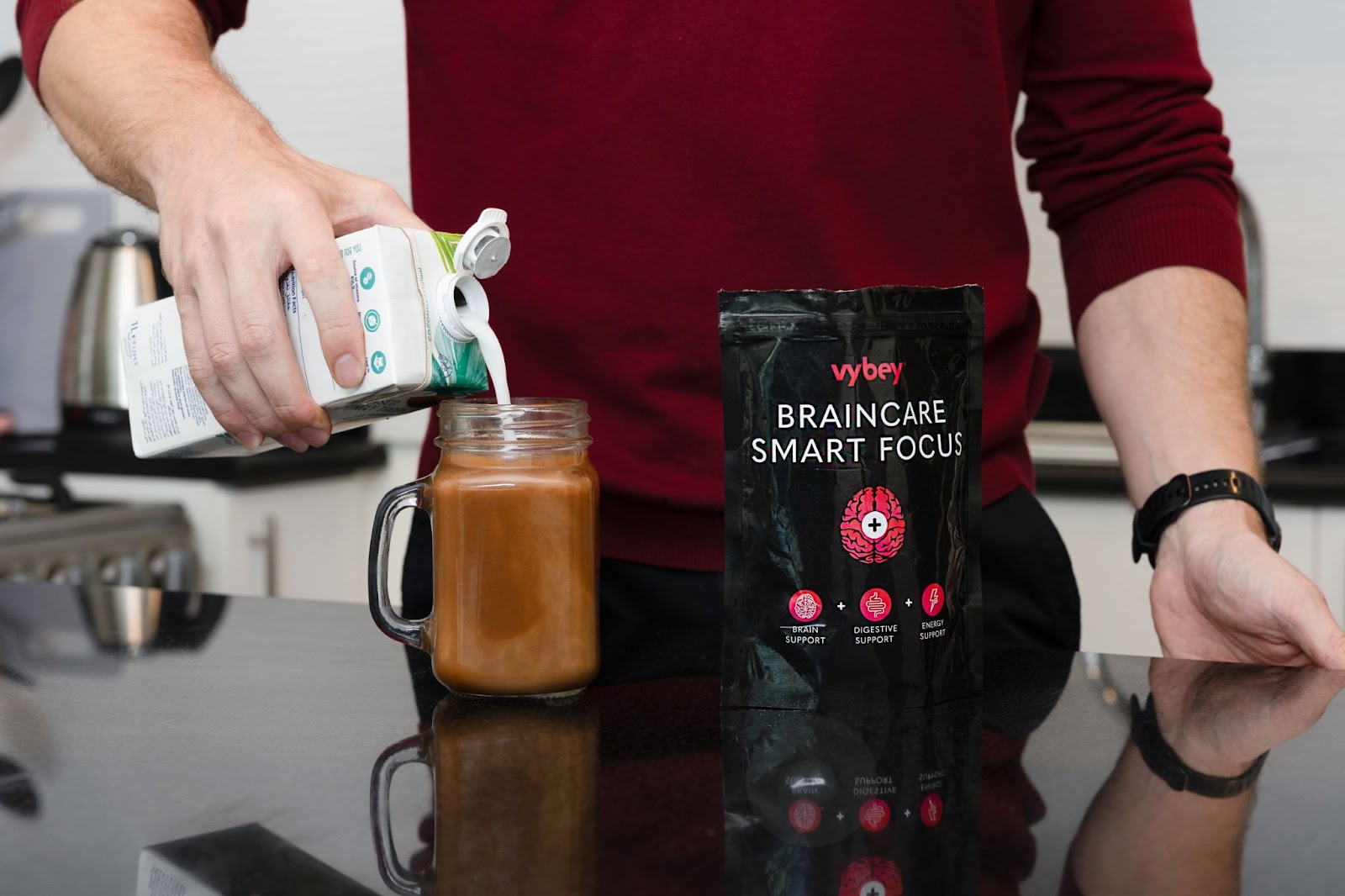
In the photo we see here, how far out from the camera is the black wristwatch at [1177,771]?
50 cm

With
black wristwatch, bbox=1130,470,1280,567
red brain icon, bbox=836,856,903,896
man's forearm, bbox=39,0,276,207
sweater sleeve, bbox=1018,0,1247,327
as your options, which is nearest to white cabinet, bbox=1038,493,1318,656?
sweater sleeve, bbox=1018,0,1247,327

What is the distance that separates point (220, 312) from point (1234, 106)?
1.92 m

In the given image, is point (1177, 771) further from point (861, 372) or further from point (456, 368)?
point (456, 368)

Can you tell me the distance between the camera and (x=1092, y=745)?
0.56 m

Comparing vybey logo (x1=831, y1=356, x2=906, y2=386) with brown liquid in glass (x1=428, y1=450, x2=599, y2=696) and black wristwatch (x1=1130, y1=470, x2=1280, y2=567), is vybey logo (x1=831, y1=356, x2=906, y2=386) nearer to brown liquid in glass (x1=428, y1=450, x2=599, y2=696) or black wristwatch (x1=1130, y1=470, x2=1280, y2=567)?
brown liquid in glass (x1=428, y1=450, x2=599, y2=696)

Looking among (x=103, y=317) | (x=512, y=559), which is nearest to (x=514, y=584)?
(x=512, y=559)

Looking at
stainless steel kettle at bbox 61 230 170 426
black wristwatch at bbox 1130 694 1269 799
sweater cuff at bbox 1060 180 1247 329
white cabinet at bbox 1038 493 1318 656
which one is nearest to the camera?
black wristwatch at bbox 1130 694 1269 799

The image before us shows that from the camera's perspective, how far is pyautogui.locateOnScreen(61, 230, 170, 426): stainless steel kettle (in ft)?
6.81

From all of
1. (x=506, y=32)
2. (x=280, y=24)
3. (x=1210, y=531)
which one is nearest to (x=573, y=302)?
(x=506, y=32)

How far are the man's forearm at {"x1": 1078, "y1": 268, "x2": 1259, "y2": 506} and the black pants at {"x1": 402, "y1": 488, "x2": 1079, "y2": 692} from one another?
83mm

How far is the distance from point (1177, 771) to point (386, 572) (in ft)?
1.30

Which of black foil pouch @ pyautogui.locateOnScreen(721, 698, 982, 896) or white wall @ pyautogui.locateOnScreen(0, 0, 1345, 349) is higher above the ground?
white wall @ pyautogui.locateOnScreen(0, 0, 1345, 349)

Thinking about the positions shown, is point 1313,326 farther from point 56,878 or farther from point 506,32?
point 56,878

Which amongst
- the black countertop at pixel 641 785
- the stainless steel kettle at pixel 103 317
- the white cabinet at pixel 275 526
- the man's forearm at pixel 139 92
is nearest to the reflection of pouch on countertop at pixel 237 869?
the black countertop at pixel 641 785
